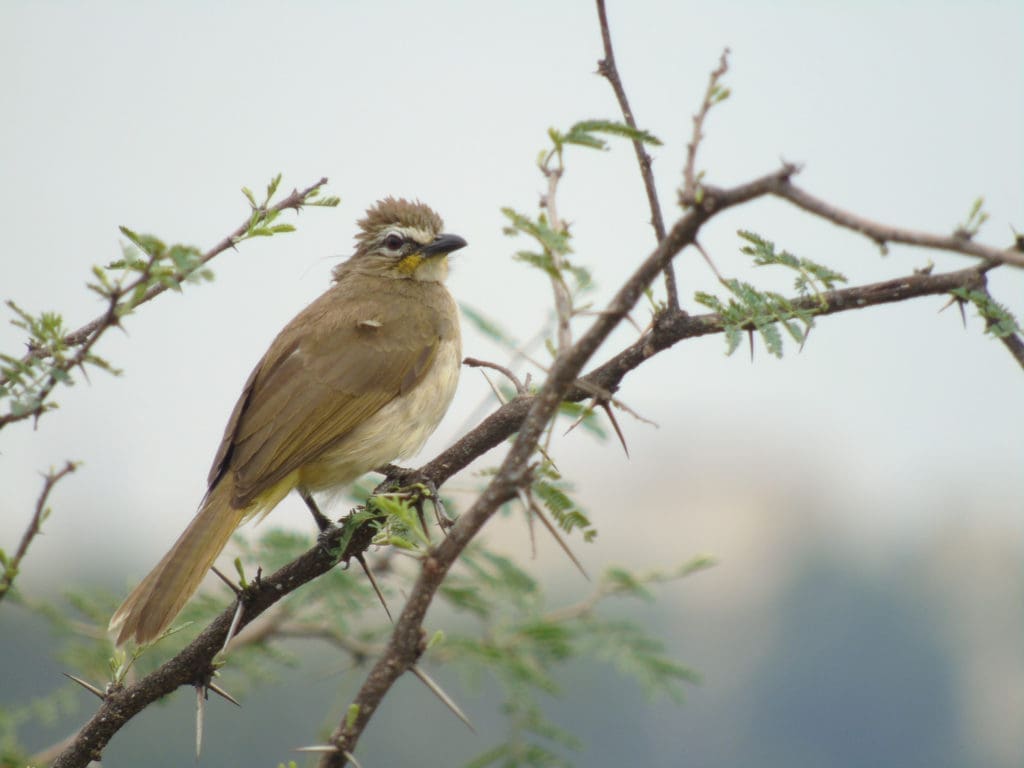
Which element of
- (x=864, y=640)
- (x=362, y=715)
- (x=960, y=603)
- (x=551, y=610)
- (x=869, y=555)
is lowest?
(x=362, y=715)

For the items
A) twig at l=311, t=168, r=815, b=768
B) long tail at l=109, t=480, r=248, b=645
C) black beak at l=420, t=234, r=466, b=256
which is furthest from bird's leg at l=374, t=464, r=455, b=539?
black beak at l=420, t=234, r=466, b=256

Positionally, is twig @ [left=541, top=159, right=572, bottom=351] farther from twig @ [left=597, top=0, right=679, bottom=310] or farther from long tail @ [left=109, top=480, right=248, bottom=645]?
long tail @ [left=109, top=480, right=248, bottom=645]

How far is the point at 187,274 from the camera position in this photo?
2318 millimetres

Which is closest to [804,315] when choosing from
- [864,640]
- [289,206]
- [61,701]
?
[289,206]

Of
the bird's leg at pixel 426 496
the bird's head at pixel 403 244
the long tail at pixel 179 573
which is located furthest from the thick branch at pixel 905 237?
the bird's head at pixel 403 244

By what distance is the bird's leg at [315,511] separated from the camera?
16.2 feet

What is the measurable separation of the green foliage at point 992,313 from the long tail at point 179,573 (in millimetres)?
2626

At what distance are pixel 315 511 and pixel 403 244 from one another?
1.96 m

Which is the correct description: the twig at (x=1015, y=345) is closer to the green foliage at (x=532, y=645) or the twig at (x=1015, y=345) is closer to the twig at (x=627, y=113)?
the twig at (x=627, y=113)

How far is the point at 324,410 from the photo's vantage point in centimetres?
488

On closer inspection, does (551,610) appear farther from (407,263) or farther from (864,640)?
(864,640)

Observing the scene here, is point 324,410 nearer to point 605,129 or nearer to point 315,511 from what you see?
point 315,511

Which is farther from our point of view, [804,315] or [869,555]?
[869,555]

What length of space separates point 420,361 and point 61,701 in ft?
7.81
